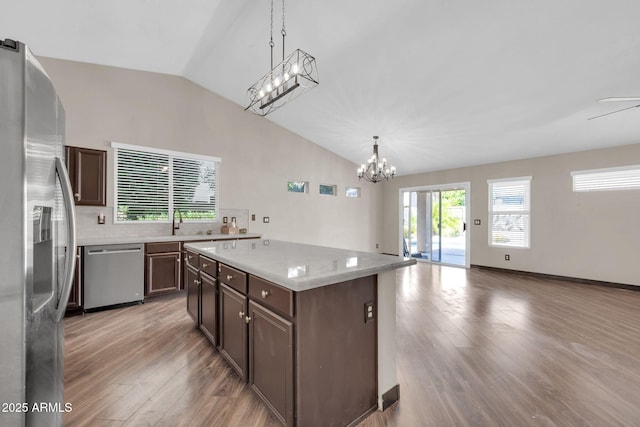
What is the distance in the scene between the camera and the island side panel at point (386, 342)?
1729mm

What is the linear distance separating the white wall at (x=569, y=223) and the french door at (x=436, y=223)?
10.7 inches

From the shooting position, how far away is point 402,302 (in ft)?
12.7

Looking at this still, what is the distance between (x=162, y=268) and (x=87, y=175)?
1.57 m

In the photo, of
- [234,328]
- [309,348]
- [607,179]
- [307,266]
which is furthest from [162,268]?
[607,179]

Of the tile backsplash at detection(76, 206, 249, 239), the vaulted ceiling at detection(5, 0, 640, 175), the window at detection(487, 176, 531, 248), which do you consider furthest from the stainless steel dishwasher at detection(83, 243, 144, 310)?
the window at detection(487, 176, 531, 248)

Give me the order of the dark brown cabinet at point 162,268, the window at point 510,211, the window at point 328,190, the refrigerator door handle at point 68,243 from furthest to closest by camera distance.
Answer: the window at point 328,190 → the window at point 510,211 → the dark brown cabinet at point 162,268 → the refrigerator door handle at point 68,243

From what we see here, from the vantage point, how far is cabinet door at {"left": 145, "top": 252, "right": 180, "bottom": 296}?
377cm

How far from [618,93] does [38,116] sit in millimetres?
5211

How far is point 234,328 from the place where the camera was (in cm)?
198

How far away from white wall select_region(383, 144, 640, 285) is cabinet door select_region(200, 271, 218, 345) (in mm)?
5993

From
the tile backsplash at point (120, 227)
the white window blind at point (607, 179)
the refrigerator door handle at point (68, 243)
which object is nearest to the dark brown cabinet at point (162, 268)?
the tile backsplash at point (120, 227)

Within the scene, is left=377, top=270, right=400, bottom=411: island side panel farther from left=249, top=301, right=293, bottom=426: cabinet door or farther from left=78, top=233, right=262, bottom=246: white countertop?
left=78, top=233, right=262, bottom=246: white countertop

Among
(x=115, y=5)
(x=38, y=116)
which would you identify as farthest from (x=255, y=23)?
(x=38, y=116)

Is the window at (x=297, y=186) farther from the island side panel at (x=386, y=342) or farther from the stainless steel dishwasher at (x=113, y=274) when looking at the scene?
the island side panel at (x=386, y=342)
